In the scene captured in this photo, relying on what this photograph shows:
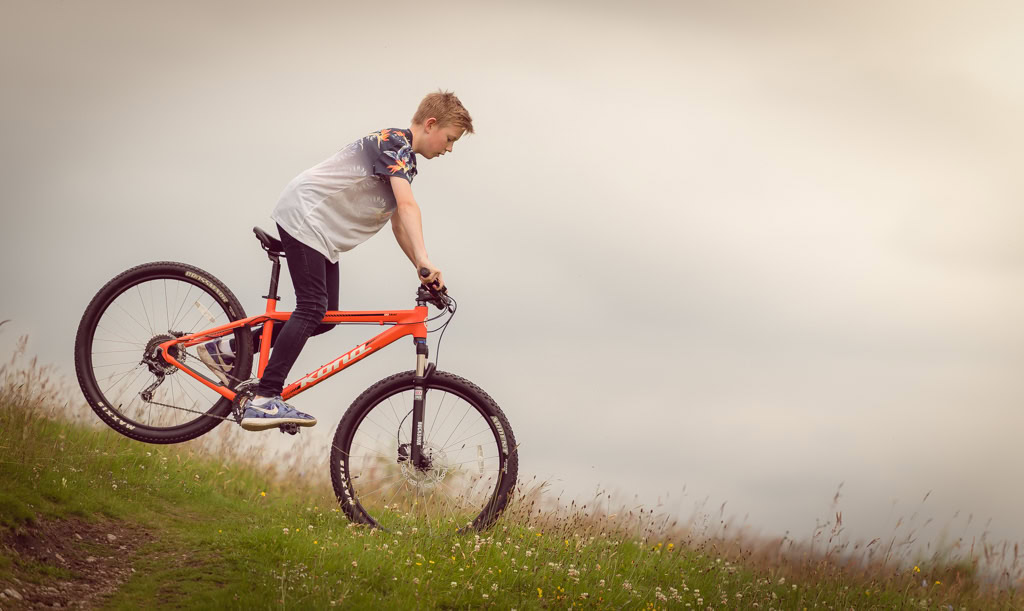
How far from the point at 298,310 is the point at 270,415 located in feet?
2.78

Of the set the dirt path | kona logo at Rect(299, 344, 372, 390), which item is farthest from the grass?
kona logo at Rect(299, 344, 372, 390)

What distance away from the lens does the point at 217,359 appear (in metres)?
7.64

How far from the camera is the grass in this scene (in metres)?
6.07

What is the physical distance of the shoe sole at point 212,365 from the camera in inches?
299

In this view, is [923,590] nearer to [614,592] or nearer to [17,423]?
[614,592]

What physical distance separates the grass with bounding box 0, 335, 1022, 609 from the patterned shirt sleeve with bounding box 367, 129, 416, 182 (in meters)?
2.72

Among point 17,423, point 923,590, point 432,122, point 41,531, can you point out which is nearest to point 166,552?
point 41,531

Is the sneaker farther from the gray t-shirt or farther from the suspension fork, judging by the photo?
the suspension fork

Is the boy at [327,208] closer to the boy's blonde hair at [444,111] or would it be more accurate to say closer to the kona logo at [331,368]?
the boy's blonde hair at [444,111]

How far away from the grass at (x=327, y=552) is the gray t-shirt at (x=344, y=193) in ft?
7.46

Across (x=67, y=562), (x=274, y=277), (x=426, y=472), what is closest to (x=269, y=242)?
(x=274, y=277)

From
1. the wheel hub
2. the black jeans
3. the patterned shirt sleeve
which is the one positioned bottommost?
the wheel hub

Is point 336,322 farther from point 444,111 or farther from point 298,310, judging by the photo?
point 444,111

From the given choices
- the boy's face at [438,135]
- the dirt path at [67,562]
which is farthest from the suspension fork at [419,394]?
the dirt path at [67,562]
